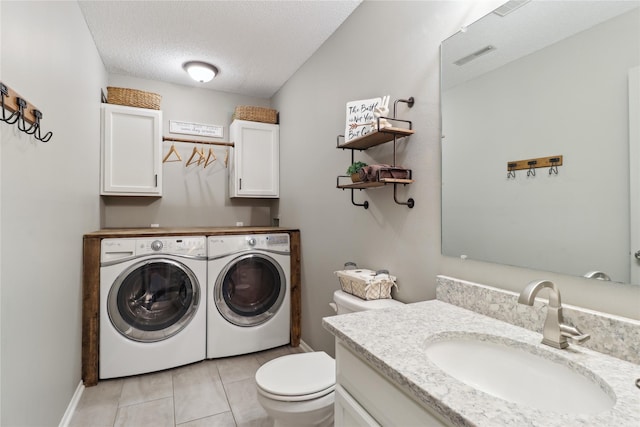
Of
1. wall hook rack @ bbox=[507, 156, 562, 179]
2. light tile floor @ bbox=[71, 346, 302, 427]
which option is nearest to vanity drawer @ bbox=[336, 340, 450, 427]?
wall hook rack @ bbox=[507, 156, 562, 179]

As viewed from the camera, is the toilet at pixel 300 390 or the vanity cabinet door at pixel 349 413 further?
the toilet at pixel 300 390

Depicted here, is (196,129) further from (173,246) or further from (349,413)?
(349,413)

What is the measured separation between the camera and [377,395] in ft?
2.88

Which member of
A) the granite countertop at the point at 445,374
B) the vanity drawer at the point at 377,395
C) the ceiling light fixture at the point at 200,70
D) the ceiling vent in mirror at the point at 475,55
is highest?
the ceiling light fixture at the point at 200,70

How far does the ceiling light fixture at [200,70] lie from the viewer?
9.27 feet

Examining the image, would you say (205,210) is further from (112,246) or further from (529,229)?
(529,229)

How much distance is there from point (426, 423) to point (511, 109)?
1058 mm

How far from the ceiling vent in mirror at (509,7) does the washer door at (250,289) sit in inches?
89.6

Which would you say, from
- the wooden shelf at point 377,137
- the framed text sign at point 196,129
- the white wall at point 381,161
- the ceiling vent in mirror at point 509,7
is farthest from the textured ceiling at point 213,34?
the ceiling vent in mirror at point 509,7

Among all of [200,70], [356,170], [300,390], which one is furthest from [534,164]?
[200,70]

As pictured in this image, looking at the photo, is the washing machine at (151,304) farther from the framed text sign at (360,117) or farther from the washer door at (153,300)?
the framed text sign at (360,117)

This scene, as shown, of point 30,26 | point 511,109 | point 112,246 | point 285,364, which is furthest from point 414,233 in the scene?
point 112,246

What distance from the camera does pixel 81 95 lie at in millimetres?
2117

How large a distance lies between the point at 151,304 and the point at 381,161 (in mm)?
2048
